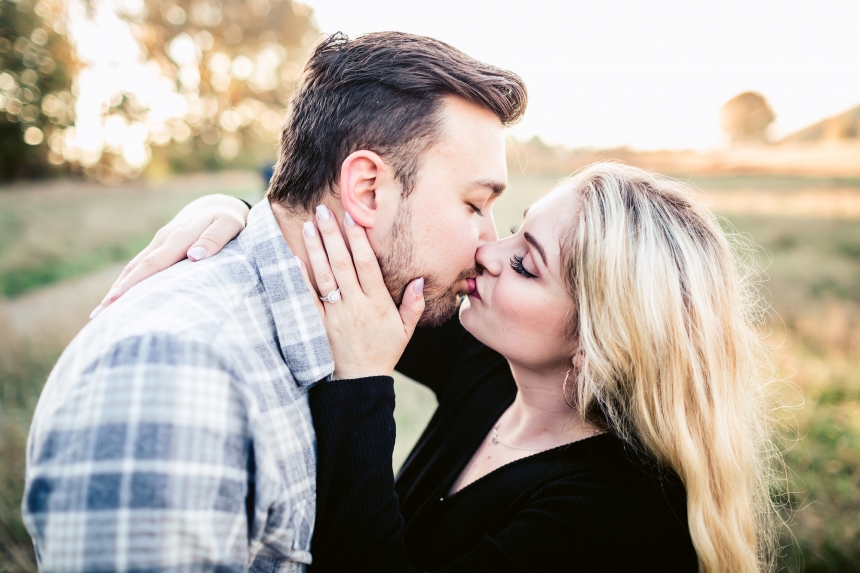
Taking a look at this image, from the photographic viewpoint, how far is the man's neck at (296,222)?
6.71 ft

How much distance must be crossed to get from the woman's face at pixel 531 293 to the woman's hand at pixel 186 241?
1.14 meters

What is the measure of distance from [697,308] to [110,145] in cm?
2539

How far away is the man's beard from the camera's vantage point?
212 cm

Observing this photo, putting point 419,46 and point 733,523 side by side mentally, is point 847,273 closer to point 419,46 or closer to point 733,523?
point 733,523

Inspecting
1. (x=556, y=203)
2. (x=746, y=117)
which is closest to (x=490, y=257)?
(x=556, y=203)

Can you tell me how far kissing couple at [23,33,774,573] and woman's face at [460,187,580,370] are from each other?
1 cm

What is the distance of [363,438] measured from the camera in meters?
1.77

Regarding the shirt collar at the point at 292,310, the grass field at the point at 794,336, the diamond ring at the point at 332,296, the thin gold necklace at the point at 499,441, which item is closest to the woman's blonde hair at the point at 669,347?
the thin gold necklace at the point at 499,441

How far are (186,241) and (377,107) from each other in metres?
0.93

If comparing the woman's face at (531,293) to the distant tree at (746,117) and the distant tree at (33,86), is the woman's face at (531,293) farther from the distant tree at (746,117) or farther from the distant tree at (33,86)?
the distant tree at (33,86)

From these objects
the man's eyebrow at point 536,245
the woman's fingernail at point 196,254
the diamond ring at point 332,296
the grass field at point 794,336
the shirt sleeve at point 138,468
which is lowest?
the grass field at point 794,336

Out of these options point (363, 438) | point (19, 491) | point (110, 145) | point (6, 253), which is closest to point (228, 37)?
point (110, 145)

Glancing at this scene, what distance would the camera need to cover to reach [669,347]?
82.9 inches

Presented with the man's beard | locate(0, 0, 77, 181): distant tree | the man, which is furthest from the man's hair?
locate(0, 0, 77, 181): distant tree
